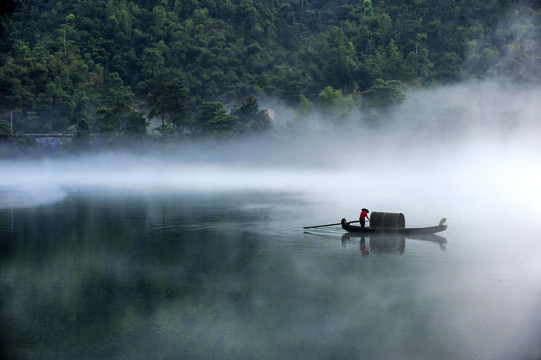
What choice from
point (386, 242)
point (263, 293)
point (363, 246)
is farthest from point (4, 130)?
point (263, 293)

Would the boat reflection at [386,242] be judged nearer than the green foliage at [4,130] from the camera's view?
Yes

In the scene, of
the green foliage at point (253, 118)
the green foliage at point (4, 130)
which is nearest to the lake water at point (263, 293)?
the green foliage at point (253, 118)

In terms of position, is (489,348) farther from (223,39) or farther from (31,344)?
(223,39)

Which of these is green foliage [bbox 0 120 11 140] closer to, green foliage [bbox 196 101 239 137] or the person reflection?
green foliage [bbox 196 101 239 137]

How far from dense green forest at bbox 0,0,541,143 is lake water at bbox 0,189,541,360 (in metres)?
63.8

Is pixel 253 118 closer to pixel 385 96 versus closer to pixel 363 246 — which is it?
pixel 385 96

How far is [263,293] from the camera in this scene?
68.6 feet

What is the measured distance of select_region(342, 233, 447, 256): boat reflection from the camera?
28441 mm

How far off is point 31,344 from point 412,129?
298ft

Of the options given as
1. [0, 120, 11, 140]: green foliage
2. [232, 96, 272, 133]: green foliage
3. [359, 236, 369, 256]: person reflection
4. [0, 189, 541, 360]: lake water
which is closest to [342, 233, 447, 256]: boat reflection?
[359, 236, 369, 256]: person reflection

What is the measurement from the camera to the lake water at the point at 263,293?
16.1 metres

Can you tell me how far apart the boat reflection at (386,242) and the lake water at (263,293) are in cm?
15

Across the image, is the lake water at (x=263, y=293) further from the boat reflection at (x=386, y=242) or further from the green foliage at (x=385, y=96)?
the green foliage at (x=385, y=96)

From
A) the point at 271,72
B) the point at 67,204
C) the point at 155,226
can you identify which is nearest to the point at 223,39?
the point at 271,72
